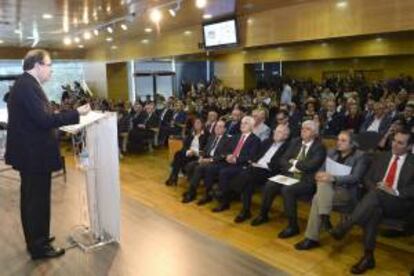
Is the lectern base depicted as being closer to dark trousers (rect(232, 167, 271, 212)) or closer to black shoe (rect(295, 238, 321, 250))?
dark trousers (rect(232, 167, 271, 212))

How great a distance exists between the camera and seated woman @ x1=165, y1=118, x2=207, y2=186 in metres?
5.70

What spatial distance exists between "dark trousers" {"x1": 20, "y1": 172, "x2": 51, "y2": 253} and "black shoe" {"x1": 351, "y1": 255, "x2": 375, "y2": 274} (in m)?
2.41

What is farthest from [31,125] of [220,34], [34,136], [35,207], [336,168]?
[220,34]

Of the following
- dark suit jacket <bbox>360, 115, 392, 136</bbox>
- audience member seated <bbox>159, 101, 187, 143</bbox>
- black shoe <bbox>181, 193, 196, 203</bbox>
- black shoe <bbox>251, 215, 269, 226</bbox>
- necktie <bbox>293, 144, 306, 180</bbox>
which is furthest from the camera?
audience member seated <bbox>159, 101, 187, 143</bbox>

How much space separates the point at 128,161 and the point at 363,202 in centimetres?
540

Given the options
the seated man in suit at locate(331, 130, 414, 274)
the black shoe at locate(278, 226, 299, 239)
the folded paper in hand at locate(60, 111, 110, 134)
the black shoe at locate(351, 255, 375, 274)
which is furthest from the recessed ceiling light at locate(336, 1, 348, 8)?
the folded paper in hand at locate(60, 111, 110, 134)

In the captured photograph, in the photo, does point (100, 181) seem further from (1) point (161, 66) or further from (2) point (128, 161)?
(1) point (161, 66)

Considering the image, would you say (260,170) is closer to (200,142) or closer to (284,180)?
(284,180)

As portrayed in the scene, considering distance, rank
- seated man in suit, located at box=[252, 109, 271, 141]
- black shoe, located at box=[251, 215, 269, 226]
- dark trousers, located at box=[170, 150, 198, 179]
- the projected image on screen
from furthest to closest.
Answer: the projected image on screen
dark trousers, located at box=[170, 150, 198, 179]
seated man in suit, located at box=[252, 109, 271, 141]
black shoe, located at box=[251, 215, 269, 226]

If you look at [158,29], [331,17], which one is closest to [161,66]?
[158,29]

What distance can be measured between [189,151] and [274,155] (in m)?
1.46

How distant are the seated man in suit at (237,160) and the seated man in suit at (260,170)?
0.30 feet

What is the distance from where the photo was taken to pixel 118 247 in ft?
11.5

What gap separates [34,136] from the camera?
9.86 ft
